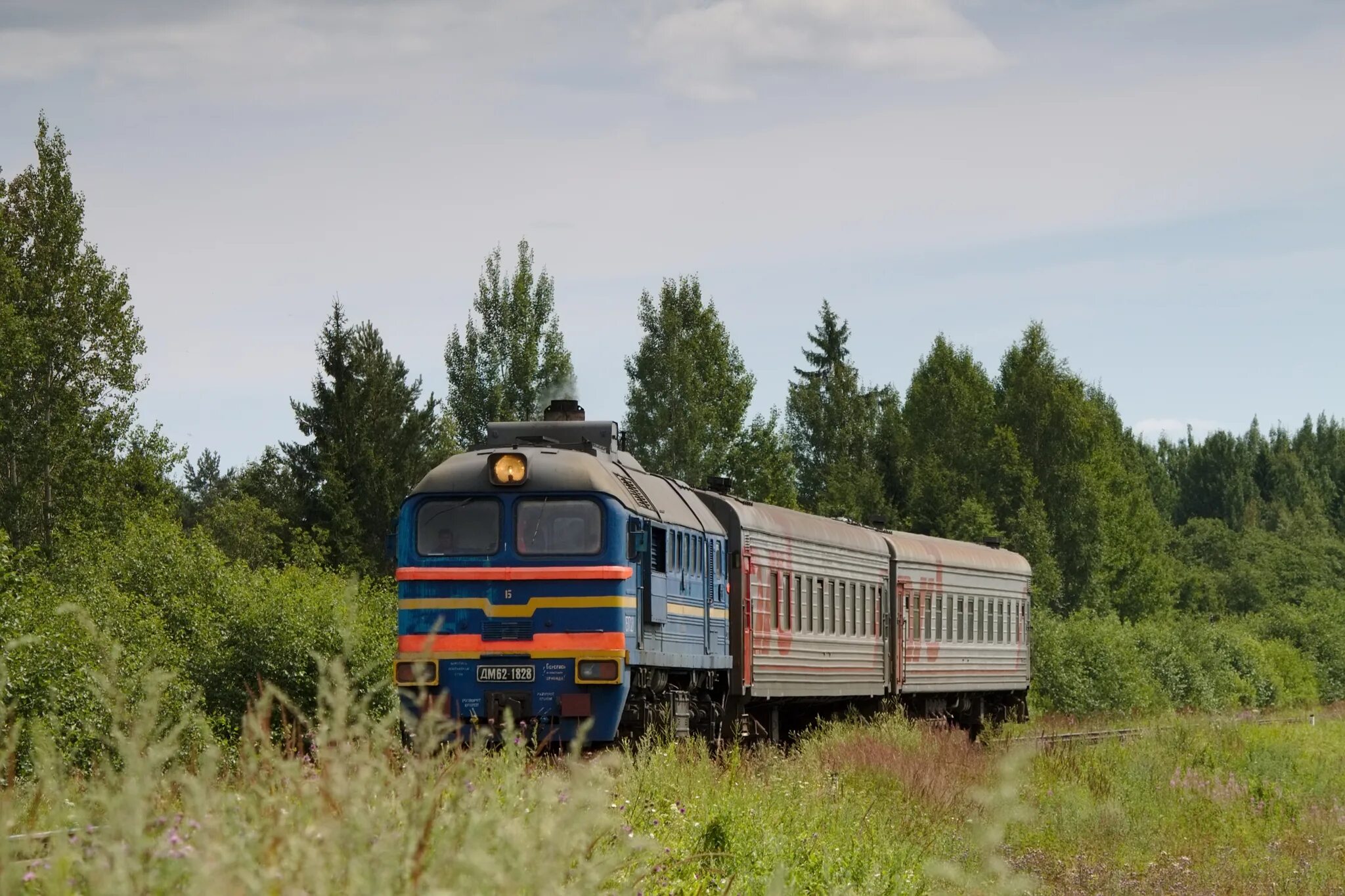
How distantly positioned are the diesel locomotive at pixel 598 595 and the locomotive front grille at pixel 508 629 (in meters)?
0.01

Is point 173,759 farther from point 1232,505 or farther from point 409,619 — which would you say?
point 1232,505

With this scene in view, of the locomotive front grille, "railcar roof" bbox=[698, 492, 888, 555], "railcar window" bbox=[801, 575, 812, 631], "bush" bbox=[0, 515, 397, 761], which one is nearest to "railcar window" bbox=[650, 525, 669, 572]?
the locomotive front grille

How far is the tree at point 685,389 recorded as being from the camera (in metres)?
51.7

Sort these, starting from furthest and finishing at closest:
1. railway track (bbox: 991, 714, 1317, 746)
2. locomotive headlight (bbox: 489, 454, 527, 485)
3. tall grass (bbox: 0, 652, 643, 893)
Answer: railway track (bbox: 991, 714, 1317, 746) → locomotive headlight (bbox: 489, 454, 527, 485) → tall grass (bbox: 0, 652, 643, 893)

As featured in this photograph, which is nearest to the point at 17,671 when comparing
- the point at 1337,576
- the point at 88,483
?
the point at 88,483

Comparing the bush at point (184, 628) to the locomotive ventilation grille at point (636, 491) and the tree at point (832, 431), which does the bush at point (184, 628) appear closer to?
the locomotive ventilation grille at point (636, 491)

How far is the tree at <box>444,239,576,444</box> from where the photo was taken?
49000mm

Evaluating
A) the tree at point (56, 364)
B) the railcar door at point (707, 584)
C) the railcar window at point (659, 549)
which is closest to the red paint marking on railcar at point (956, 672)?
the railcar door at point (707, 584)

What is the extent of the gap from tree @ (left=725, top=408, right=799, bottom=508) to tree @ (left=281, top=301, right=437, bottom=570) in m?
9.01

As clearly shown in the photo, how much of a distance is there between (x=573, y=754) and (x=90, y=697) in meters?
15.9

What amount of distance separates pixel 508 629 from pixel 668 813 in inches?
173

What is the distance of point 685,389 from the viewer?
51.9 m

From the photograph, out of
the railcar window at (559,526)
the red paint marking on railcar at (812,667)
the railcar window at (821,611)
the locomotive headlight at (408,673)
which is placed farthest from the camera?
the railcar window at (821,611)

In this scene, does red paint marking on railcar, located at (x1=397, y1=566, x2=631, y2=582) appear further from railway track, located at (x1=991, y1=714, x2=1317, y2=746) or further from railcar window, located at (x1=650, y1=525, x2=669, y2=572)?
railway track, located at (x1=991, y1=714, x2=1317, y2=746)
